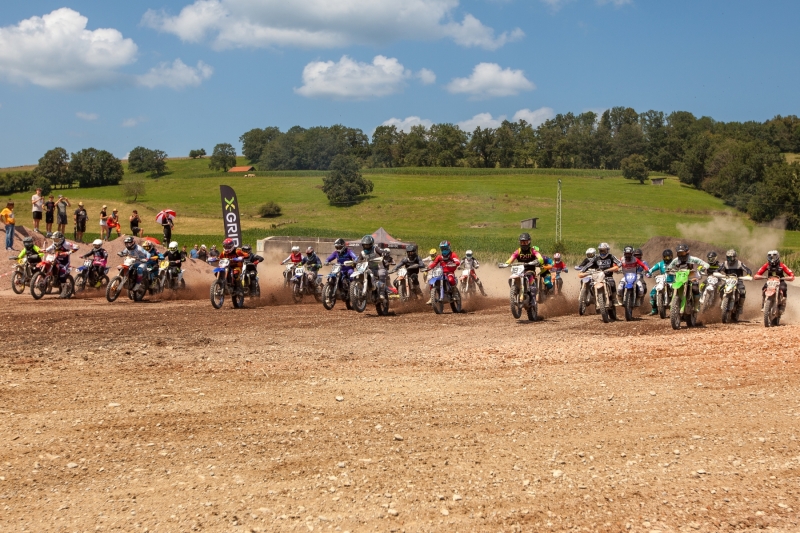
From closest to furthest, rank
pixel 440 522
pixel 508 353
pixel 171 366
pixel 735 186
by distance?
pixel 440 522 → pixel 171 366 → pixel 508 353 → pixel 735 186

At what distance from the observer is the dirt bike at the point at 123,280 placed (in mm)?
18688

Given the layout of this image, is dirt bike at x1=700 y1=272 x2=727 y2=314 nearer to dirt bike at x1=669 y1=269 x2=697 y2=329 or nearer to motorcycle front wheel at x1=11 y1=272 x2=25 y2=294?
dirt bike at x1=669 y1=269 x2=697 y2=329

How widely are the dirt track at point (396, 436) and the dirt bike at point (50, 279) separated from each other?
8.26 meters

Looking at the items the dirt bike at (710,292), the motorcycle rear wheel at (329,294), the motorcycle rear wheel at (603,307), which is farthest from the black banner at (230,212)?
the dirt bike at (710,292)

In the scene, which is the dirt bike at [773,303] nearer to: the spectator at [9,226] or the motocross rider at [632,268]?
the motocross rider at [632,268]

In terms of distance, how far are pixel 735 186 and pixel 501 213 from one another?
16.4 m

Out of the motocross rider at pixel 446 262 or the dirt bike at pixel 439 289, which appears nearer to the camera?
the dirt bike at pixel 439 289

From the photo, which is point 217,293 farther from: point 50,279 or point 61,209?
point 61,209

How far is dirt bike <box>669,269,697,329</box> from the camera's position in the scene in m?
14.3

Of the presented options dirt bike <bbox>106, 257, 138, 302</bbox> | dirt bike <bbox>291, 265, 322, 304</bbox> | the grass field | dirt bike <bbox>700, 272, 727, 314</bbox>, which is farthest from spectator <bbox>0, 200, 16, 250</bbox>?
the grass field

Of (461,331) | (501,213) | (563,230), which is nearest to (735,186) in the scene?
(563,230)

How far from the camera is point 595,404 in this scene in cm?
777

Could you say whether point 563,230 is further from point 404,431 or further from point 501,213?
point 404,431

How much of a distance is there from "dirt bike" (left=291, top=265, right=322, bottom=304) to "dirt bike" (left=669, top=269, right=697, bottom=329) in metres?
9.44
